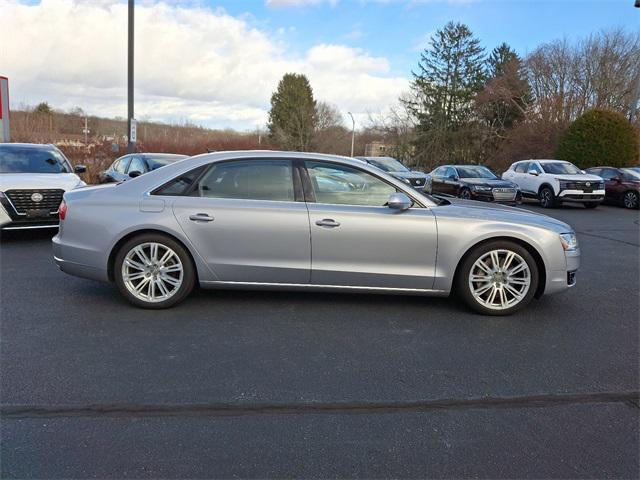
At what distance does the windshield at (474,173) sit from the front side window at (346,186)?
43.5ft

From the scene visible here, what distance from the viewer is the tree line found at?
97.1 ft

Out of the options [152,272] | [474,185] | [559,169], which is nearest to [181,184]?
[152,272]

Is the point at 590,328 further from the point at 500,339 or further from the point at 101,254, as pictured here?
the point at 101,254

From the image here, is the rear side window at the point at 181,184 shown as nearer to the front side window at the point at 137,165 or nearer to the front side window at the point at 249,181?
the front side window at the point at 249,181

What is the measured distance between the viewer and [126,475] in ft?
7.55

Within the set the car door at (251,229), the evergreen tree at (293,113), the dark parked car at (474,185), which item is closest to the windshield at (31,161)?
the car door at (251,229)

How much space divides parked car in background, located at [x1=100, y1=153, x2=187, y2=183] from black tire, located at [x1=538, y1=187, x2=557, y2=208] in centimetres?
1226

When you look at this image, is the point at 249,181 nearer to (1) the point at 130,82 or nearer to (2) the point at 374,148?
(1) the point at 130,82

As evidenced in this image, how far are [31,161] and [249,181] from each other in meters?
6.25

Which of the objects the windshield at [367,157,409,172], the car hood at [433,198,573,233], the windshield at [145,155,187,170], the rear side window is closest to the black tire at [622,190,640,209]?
the windshield at [367,157,409,172]

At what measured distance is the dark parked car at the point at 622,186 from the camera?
16422 millimetres

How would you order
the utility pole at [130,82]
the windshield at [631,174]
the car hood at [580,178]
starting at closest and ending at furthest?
the utility pole at [130,82]
the car hood at [580,178]
the windshield at [631,174]

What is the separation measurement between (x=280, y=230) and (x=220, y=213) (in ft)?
1.96

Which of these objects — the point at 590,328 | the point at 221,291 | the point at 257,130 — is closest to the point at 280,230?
the point at 221,291
